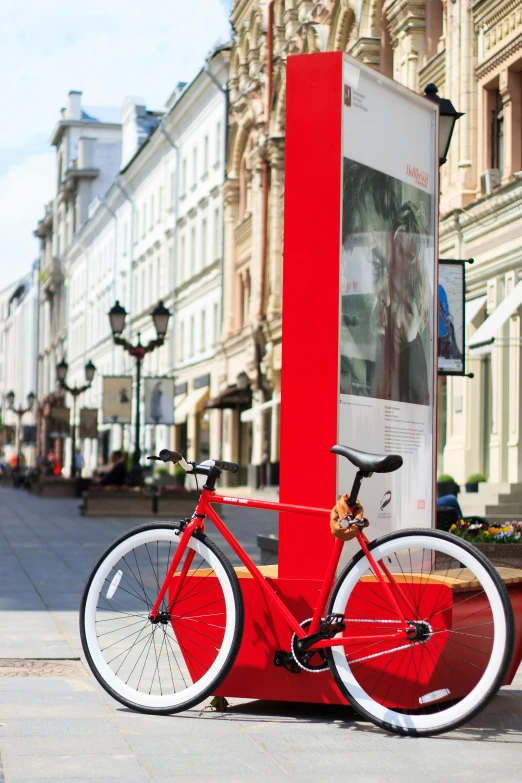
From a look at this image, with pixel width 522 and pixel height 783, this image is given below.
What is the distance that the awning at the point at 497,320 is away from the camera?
24.4 metres

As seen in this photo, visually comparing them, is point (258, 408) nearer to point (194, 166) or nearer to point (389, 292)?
point (194, 166)

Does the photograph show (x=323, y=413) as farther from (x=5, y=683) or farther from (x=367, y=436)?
(x=5, y=683)

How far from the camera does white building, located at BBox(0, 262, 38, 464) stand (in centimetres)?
12081

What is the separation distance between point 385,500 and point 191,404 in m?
49.6

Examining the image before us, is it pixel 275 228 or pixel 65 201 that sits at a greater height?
pixel 65 201

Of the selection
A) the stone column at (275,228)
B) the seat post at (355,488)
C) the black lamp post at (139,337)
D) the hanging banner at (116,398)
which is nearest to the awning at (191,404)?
the stone column at (275,228)

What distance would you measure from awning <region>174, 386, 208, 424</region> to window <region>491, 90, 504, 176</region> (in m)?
28.2

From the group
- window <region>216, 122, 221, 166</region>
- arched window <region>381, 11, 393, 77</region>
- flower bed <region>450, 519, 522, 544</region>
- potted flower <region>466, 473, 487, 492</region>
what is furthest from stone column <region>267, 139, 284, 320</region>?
flower bed <region>450, 519, 522, 544</region>

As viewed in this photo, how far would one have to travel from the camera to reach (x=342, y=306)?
6246mm

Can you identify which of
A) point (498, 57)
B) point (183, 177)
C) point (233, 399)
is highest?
point (183, 177)

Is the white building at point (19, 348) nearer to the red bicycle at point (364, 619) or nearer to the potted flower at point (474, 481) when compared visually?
the potted flower at point (474, 481)

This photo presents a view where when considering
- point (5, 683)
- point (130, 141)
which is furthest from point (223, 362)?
point (5, 683)

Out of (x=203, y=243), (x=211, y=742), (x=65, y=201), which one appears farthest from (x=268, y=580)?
(x=65, y=201)

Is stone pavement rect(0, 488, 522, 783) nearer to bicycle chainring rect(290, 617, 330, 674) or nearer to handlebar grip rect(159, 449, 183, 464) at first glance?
bicycle chainring rect(290, 617, 330, 674)
